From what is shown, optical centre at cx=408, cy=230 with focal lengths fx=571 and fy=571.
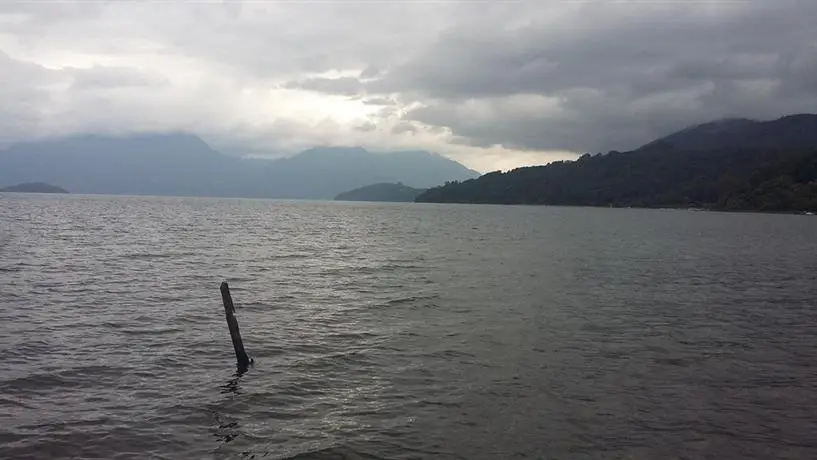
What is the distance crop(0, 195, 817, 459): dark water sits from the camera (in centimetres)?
1315

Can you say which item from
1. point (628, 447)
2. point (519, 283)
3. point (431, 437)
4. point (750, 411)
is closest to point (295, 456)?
point (431, 437)

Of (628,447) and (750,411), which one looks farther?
(750,411)

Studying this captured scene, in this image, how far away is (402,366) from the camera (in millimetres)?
18875

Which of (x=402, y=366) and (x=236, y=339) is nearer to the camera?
(x=236, y=339)

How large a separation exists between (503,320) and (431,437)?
13.8 metres

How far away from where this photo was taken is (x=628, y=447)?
12914mm

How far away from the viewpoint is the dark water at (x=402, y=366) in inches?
518

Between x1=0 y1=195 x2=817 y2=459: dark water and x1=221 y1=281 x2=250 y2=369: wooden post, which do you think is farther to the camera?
x1=221 y1=281 x2=250 y2=369: wooden post

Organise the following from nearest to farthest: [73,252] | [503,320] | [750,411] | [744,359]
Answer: [750,411]
[744,359]
[503,320]
[73,252]

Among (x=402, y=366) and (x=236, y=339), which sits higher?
(x=236, y=339)

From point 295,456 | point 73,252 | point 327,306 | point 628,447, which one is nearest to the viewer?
point 295,456

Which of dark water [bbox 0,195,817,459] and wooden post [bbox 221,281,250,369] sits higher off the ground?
wooden post [bbox 221,281,250,369]

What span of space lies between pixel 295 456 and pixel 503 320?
15.9 meters

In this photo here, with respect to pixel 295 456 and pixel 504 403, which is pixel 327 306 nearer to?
pixel 504 403
